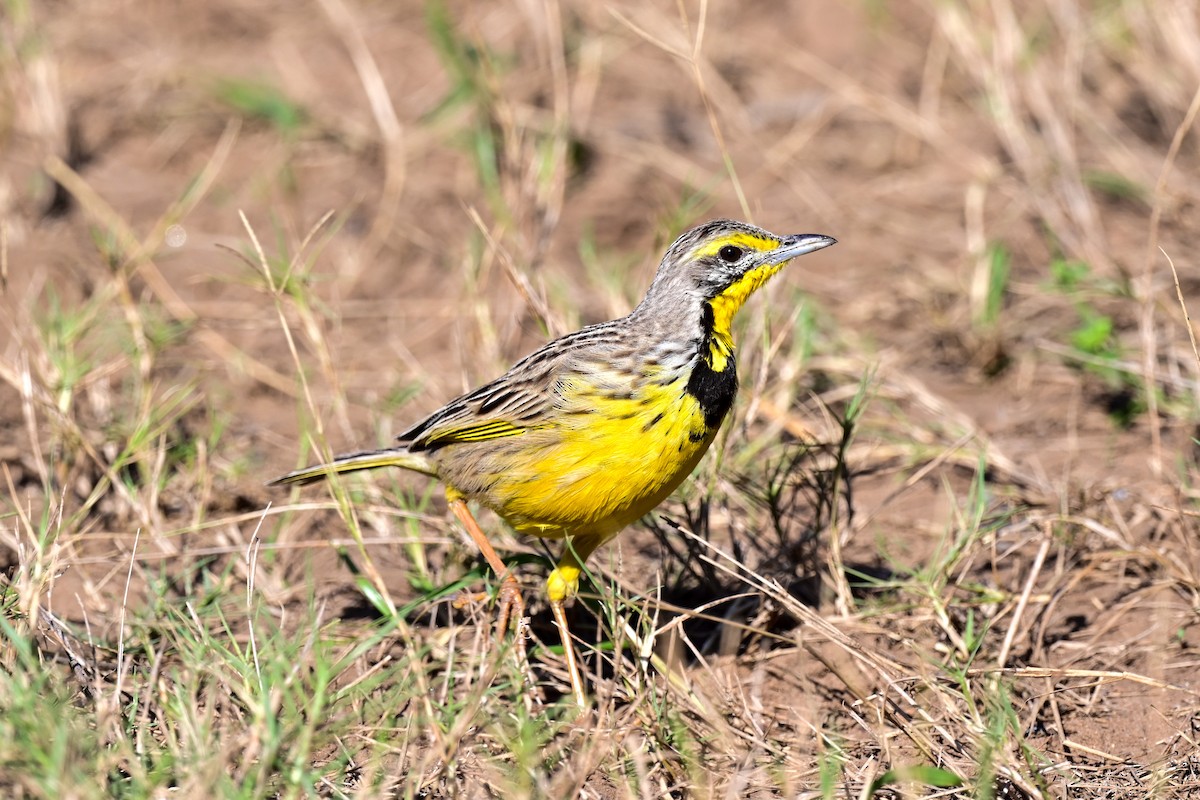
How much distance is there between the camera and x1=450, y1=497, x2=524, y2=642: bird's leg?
Result: 4762mm

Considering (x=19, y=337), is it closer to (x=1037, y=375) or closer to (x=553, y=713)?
(x=553, y=713)

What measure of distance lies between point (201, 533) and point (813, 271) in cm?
403

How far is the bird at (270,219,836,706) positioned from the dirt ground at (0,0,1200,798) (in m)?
0.38

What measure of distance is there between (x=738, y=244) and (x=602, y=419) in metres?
0.89

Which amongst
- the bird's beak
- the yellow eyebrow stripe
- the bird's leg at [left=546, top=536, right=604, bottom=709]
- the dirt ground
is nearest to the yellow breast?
the bird's leg at [left=546, top=536, right=604, bottom=709]

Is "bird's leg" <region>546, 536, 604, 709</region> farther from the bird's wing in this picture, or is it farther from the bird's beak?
the bird's beak

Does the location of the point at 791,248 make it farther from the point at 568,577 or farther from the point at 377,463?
the point at 377,463

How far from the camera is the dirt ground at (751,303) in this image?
5.25 m

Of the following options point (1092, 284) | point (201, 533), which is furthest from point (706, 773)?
point (1092, 284)

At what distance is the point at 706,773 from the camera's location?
438 centimetres

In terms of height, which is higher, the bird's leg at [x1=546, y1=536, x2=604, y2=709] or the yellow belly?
the yellow belly

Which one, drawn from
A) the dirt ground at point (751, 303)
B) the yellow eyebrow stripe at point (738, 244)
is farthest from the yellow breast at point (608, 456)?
the yellow eyebrow stripe at point (738, 244)

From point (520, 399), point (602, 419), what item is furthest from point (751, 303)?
point (602, 419)

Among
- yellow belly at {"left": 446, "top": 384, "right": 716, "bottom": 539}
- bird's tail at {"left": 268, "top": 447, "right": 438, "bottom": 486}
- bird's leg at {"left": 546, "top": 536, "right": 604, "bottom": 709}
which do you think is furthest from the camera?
bird's tail at {"left": 268, "top": 447, "right": 438, "bottom": 486}
